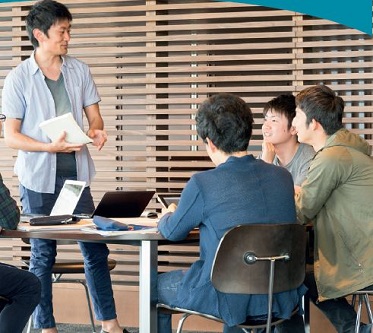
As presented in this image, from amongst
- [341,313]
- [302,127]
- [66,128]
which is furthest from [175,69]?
[341,313]

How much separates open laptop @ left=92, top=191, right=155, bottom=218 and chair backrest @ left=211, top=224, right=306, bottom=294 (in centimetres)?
105

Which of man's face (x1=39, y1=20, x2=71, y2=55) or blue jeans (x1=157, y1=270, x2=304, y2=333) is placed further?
man's face (x1=39, y1=20, x2=71, y2=55)

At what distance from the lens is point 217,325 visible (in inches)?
271

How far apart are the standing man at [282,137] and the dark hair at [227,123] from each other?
4.39 ft

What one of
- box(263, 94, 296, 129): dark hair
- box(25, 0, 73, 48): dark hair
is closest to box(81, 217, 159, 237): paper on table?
box(263, 94, 296, 129): dark hair

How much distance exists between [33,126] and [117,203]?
3.50 ft

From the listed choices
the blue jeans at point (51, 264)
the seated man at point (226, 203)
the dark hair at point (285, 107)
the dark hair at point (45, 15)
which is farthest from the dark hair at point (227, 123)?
the dark hair at point (45, 15)

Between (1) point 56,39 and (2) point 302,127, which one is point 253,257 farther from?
(1) point 56,39

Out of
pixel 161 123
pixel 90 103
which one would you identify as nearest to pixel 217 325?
pixel 161 123

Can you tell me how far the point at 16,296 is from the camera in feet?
15.2

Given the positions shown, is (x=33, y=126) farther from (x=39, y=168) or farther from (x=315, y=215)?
(x=315, y=215)

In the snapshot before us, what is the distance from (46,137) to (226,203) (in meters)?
1.99

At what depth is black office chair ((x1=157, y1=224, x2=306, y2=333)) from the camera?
394 cm

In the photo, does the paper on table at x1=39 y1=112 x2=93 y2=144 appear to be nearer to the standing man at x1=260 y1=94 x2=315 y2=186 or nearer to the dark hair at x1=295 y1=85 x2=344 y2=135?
the standing man at x1=260 y1=94 x2=315 y2=186
